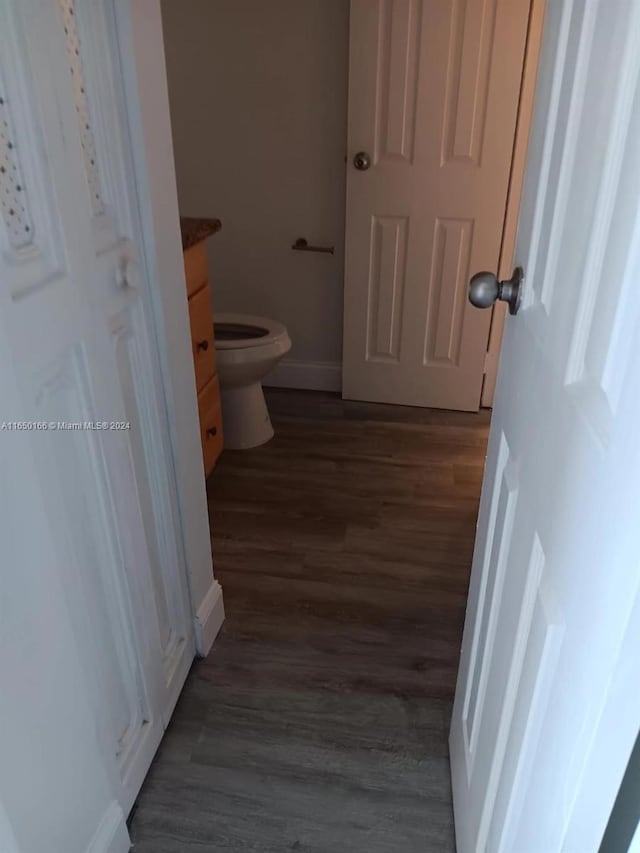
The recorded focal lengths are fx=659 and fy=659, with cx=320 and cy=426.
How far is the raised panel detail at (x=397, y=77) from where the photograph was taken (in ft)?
7.34

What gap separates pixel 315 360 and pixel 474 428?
2.60 feet

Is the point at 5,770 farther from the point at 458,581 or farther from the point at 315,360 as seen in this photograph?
the point at 315,360

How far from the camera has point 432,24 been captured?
2227 mm

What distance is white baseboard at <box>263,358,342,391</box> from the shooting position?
3020 millimetres

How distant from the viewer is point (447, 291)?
262 centimetres

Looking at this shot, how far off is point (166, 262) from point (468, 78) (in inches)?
62.8

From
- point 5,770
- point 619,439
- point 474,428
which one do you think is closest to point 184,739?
point 5,770

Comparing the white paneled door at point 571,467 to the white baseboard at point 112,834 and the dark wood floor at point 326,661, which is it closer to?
the dark wood floor at point 326,661

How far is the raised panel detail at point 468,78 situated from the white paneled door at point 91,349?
1.62 metres

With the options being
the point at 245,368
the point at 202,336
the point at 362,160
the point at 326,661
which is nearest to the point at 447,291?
the point at 362,160

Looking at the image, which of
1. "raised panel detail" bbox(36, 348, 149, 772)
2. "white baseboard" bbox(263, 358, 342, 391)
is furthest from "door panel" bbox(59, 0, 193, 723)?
"white baseboard" bbox(263, 358, 342, 391)

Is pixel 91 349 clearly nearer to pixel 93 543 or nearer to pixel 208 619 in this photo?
pixel 93 543

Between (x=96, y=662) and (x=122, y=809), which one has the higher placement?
(x=96, y=662)

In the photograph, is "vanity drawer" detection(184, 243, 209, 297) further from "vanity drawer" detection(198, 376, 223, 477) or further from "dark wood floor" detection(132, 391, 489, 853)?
"dark wood floor" detection(132, 391, 489, 853)
